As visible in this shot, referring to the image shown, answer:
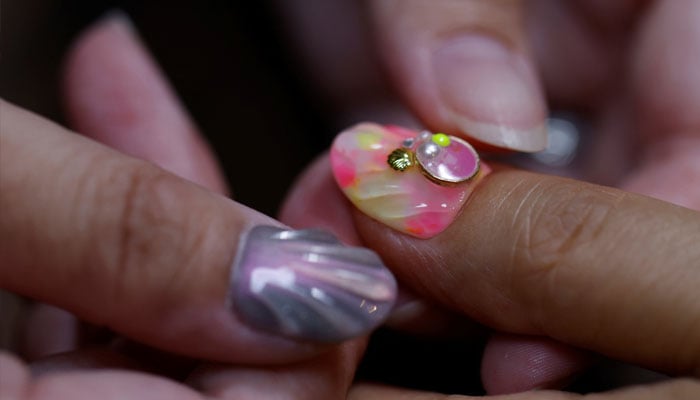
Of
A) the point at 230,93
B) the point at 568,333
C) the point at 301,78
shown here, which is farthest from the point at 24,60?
the point at 568,333

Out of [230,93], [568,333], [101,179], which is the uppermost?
[101,179]

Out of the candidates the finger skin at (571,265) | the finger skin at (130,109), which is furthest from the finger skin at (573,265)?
the finger skin at (130,109)

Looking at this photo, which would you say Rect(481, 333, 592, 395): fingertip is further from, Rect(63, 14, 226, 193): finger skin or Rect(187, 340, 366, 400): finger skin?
Rect(63, 14, 226, 193): finger skin

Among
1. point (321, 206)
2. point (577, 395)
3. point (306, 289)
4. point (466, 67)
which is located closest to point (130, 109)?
point (321, 206)

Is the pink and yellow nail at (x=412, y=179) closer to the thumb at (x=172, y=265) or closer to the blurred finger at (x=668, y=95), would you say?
the thumb at (x=172, y=265)

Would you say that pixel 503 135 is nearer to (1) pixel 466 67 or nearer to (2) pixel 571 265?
(1) pixel 466 67

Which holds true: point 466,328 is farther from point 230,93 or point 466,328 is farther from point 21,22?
point 21,22
